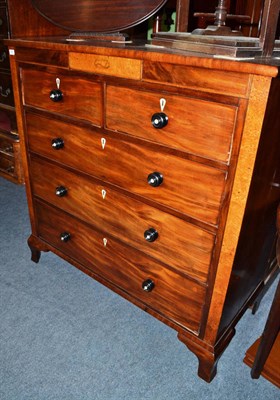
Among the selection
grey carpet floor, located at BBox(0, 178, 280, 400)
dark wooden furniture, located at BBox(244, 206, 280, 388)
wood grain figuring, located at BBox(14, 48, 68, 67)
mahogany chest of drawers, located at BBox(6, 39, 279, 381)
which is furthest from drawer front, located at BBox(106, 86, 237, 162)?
grey carpet floor, located at BBox(0, 178, 280, 400)

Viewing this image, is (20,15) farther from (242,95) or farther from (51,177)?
(242,95)

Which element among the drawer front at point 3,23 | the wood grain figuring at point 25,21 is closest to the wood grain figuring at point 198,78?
the wood grain figuring at point 25,21

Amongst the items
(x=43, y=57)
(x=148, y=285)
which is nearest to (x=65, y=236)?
(x=148, y=285)

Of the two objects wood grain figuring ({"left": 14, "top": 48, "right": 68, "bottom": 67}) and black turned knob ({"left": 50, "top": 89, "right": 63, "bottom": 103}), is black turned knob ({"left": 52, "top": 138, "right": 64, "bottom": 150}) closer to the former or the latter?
black turned knob ({"left": 50, "top": 89, "right": 63, "bottom": 103})

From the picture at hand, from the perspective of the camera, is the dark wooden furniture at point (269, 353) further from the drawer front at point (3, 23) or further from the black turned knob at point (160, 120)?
the drawer front at point (3, 23)

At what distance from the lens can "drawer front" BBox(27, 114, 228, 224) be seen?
3.57 ft

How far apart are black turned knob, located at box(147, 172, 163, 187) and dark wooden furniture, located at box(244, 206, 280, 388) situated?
1.46ft

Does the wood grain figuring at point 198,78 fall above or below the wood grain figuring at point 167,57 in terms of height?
below

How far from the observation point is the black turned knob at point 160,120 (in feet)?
3.53

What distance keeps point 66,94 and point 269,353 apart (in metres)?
1.34

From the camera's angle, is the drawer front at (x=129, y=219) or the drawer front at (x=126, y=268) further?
the drawer front at (x=126, y=268)

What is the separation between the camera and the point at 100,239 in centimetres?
156

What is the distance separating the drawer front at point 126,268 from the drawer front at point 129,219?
0.18ft

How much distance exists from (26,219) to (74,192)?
106 cm
